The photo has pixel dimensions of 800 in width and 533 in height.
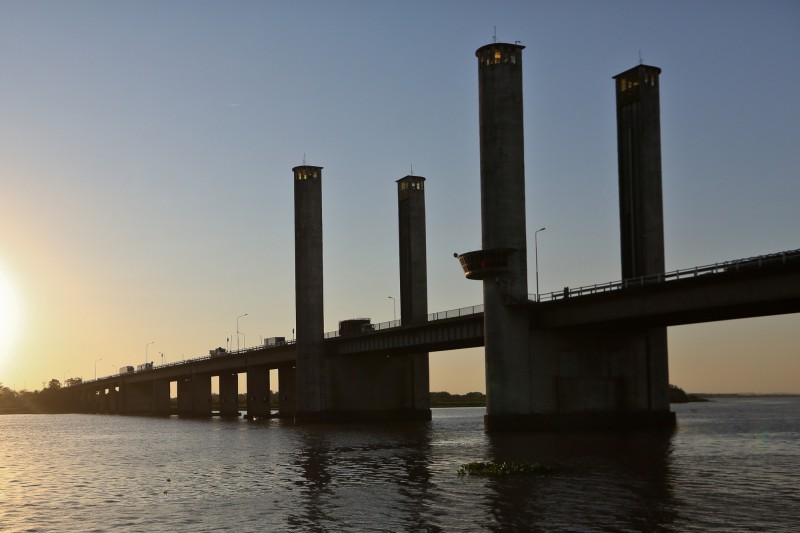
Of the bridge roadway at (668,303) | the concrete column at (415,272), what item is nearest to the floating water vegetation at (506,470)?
the bridge roadway at (668,303)

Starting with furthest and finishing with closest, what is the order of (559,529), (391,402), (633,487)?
(391,402)
(633,487)
(559,529)

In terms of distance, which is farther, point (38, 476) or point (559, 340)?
point (559, 340)

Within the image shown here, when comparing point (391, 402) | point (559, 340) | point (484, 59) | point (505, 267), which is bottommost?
point (391, 402)

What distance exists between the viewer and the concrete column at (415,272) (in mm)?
135000

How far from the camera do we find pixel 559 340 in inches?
3487

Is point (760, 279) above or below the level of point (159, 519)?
above

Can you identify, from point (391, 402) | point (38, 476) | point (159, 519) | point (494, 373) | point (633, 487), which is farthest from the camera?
point (391, 402)

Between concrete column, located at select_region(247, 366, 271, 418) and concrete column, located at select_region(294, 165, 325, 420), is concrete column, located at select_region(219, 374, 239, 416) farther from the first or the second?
concrete column, located at select_region(294, 165, 325, 420)

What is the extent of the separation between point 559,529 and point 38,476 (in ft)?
131

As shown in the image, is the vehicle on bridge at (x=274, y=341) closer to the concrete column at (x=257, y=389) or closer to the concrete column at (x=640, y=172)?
the concrete column at (x=257, y=389)

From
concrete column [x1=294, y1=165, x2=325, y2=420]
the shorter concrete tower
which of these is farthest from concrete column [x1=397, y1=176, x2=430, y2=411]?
concrete column [x1=294, y1=165, x2=325, y2=420]

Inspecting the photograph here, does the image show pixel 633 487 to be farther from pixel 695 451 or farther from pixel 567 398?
pixel 567 398

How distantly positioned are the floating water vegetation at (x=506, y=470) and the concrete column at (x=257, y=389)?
118 meters

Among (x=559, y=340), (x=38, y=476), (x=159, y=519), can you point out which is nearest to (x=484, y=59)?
(x=559, y=340)
